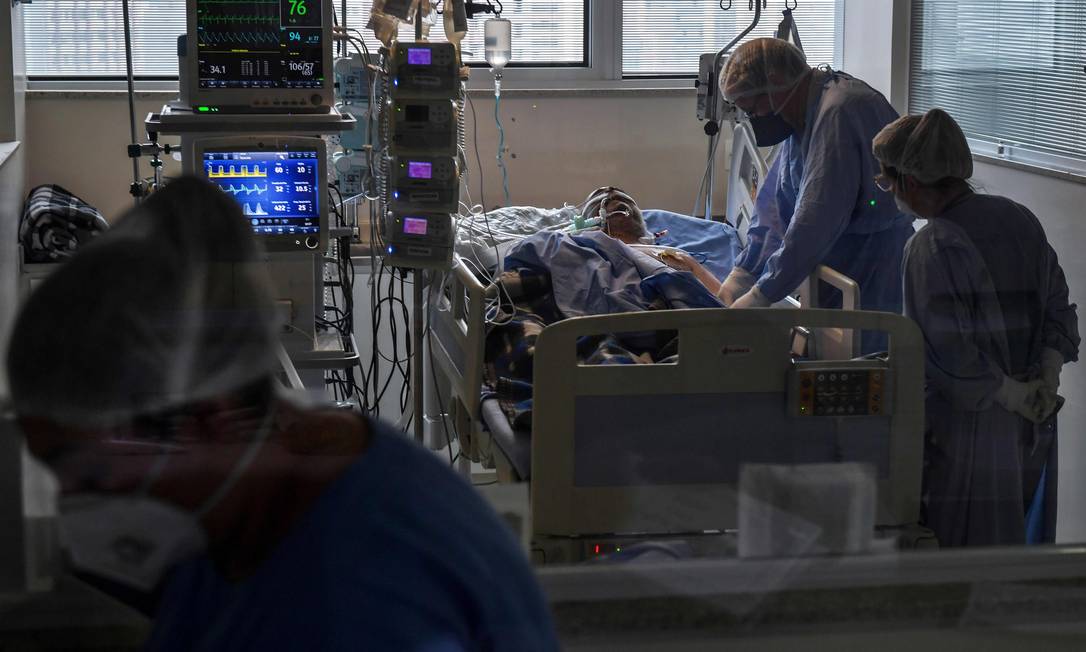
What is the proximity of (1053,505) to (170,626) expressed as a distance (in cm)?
157

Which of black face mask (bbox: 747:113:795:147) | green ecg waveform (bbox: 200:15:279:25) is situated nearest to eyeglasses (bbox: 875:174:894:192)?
black face mask (bbox: 747:113:795:147)

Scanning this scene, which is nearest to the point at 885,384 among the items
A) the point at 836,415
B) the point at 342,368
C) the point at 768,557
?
the point at 836,415

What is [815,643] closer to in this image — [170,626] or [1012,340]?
[170,626]

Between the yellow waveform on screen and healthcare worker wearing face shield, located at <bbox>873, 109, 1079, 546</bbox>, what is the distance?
1.11 metres

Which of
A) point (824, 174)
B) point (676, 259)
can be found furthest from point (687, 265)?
point (824, 174)

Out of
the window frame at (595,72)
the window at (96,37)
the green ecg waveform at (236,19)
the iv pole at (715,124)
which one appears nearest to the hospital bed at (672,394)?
the green ecg waveform at (236,19)

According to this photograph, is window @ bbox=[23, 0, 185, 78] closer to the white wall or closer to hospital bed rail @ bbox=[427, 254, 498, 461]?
hospital bed rail @ bbox=[427, 254, 498, 461]

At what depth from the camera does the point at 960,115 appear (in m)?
2.90

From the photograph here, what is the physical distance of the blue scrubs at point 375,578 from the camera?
2.22 feet

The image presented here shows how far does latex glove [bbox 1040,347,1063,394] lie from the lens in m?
1.99

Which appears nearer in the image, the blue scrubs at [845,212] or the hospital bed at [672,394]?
the hospital bed at [672,394]

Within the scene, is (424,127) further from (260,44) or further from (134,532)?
(134,532)

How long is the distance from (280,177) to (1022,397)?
1.37 metres

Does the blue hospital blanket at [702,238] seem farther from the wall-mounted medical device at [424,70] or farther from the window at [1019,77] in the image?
the wall-mounted medical device at [424,70]
